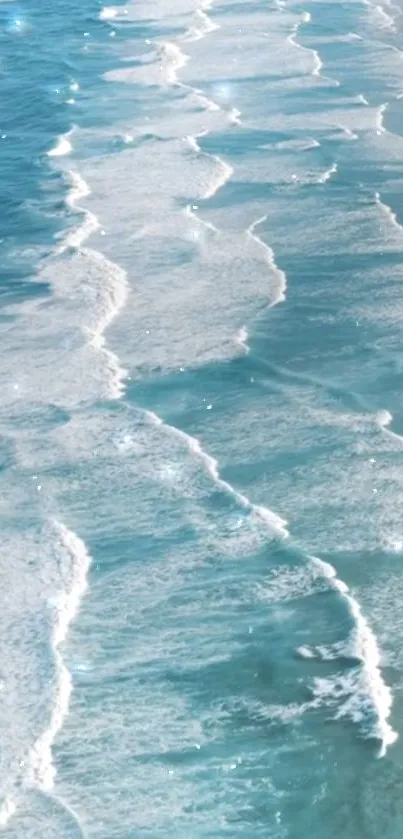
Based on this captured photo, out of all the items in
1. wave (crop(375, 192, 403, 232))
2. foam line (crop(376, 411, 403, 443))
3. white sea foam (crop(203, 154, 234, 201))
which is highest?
foam line (crop(376, 411, 403, 443))

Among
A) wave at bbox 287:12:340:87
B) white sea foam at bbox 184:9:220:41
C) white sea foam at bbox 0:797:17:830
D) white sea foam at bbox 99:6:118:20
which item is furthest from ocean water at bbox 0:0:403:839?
white sea foam at bbox 99:6:118:20

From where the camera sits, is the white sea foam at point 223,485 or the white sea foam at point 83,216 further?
the white sea foam at point 83,216

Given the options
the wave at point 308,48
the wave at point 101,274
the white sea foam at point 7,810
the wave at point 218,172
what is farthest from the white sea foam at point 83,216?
the white sea foam at point 7,810

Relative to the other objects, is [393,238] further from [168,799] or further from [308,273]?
[168,799]

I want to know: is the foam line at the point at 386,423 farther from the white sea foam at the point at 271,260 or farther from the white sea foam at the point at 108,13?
the white sea foam at the point at 108,13

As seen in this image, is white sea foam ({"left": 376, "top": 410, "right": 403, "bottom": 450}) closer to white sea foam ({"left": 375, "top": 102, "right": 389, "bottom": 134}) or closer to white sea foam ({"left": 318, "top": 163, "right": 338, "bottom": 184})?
white sea foam ({"left": 318, "top": 163, "right": 338, "bottom": 184})

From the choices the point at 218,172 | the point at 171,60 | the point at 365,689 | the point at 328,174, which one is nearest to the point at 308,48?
the point at 171,60

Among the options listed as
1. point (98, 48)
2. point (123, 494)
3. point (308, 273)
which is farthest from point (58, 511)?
point (98, 48)

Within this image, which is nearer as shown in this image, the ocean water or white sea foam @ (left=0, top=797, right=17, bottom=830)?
white sea foam @ (left=0, top=797, right=17, bottom=830)
